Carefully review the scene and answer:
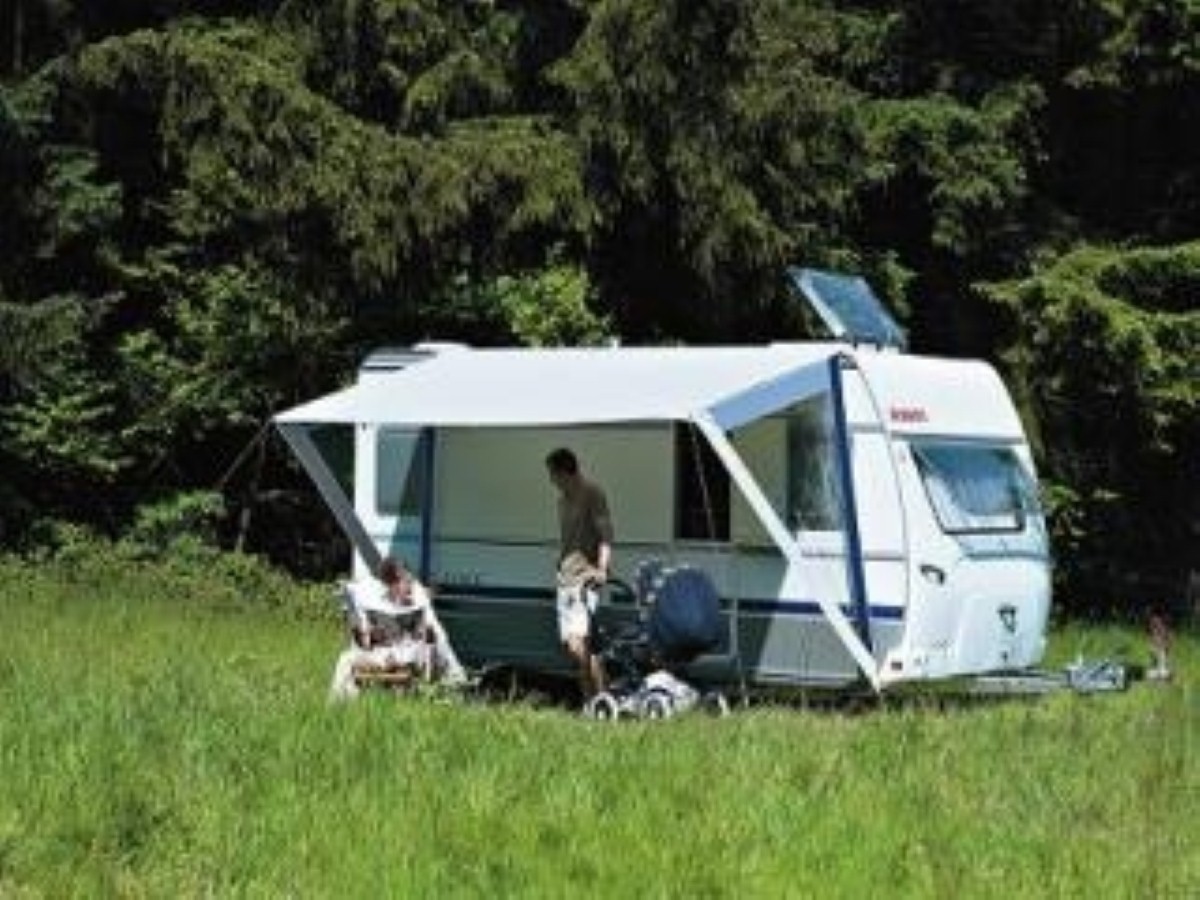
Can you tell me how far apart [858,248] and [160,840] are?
19.5 m

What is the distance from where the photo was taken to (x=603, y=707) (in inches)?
557

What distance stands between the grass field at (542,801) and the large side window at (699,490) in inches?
174

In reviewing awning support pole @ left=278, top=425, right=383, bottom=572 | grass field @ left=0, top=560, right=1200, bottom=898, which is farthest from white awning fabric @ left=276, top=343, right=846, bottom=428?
grass field @ left=0, top=560, right=1200, bottom=898

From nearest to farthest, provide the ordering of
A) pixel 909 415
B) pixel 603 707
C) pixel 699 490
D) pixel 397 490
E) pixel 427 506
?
1. pixel 603 707
2. pixel 909 415
3. pixel 699 490
4. pixel 427 506
5. pixel 397 490

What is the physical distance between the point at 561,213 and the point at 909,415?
7974 millimetres

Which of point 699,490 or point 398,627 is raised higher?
point 699,490

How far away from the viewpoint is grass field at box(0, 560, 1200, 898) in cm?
752

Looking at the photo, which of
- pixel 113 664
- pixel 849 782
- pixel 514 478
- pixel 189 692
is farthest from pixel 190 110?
pixel 849 782

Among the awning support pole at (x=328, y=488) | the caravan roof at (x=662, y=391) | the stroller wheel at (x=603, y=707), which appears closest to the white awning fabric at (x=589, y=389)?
the caravan roof at (x=662, y=391)

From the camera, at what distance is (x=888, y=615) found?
15.1 meters

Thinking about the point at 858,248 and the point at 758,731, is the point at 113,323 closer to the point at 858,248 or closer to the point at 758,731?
the point at 858,248

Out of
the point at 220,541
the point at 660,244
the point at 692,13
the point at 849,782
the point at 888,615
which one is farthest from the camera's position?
the point at 220,541

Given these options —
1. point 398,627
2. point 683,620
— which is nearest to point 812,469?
point 683,620

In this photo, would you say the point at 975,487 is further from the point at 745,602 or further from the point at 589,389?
the point at 589,389
